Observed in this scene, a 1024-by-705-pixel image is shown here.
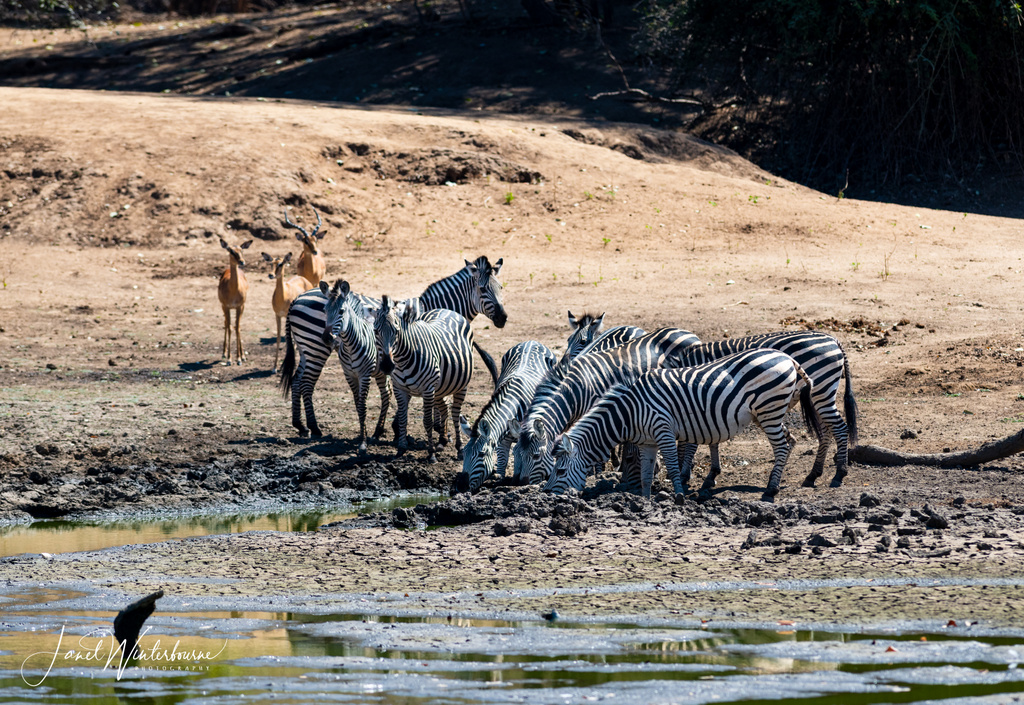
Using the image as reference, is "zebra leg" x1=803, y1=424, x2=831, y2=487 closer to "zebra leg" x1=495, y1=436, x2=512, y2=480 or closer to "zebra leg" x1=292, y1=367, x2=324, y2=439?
"zebra leg" x1=495, y1=436, x2=512, y2=480

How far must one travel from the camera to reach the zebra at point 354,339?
1264 centimetres

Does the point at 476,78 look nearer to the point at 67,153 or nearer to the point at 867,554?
the point at 67,153

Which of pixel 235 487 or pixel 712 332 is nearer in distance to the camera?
pixel 235 487

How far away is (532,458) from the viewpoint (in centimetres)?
1095

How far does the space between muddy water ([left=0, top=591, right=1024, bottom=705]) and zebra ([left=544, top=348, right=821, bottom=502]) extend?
352 centimetres

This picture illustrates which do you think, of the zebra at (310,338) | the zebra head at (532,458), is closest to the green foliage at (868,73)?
the zebra at (310,338)

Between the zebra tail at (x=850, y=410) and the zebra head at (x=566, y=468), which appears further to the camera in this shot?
the zebra tail at (x=850, y=410)

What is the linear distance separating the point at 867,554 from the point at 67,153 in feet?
64.4

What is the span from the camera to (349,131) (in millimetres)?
25422

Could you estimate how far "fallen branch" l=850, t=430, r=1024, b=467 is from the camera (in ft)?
34.7

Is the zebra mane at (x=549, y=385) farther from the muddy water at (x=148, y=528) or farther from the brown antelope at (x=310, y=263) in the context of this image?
the brown antelope at (x=310, y=263)

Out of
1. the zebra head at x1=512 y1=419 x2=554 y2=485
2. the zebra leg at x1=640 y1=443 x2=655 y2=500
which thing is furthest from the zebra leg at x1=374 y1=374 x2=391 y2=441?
the zebra leg at x1=640 y1=443 x2=655 y2=500

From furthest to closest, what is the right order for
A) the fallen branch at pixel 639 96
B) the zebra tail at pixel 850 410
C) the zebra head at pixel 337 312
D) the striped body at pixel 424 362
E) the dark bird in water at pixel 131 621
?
the fallen branch at pixel 639 96 → the zebra head at pixel 337 312 → the striped body at pixel 424 362 → the zebra tail at pixel 850 410 → the dark bird in water at pixel 131 621

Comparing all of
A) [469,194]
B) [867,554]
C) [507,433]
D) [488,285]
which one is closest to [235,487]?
[507,433]
